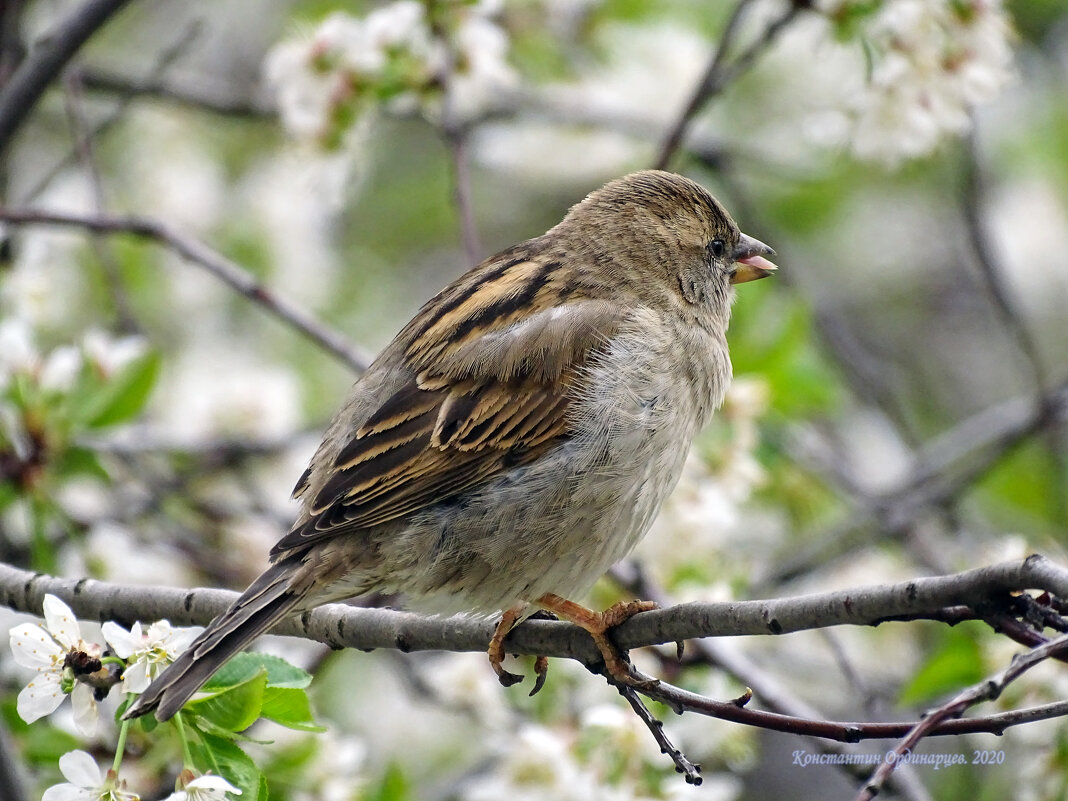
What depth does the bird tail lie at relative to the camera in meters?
2.52

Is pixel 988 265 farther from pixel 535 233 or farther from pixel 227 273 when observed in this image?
pixel 535 233

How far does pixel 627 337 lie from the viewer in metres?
3.68

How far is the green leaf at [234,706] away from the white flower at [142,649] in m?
0.11

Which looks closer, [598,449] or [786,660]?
[598,449]

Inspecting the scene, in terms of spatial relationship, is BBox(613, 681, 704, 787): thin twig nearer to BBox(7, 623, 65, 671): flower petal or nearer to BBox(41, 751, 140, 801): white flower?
BBox(41, 751, 140, 801): white flower

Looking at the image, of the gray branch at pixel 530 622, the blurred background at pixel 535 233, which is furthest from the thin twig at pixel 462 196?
the gray branch at pixel 530 622

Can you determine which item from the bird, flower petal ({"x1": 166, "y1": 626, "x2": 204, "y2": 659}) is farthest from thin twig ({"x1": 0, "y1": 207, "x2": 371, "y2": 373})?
flower petal ({"x1": 166, "y1": 626, "x2": 204, "y2": 659})

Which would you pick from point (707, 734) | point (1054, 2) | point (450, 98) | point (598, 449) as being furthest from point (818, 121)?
point (1054, 2)

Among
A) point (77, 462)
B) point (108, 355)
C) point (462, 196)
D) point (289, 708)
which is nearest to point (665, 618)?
point (289, 708)

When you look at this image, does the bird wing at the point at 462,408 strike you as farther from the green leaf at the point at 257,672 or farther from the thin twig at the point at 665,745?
the thin twig at the point at 665,745

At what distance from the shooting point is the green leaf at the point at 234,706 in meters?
Answer: 2.59

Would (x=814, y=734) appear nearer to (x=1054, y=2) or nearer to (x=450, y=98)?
(x=450, y=98)

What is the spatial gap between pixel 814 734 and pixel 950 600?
0.37 m

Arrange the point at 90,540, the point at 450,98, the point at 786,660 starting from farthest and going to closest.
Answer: the point at 786,660
the point at 90,540
the point at 450,98
